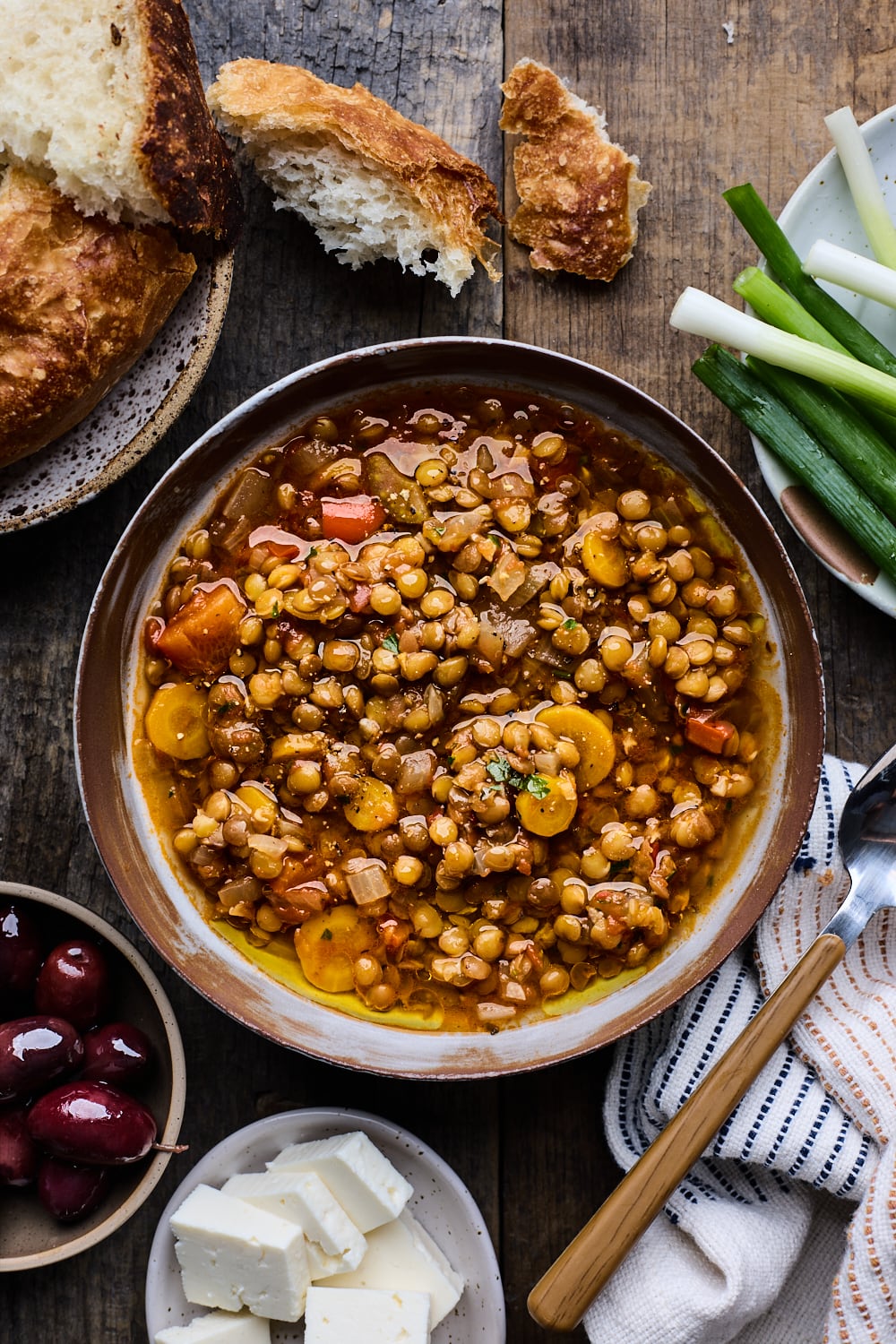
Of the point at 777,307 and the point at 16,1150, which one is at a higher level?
the point at 777,307

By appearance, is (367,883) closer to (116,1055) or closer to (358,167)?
(116,1055)

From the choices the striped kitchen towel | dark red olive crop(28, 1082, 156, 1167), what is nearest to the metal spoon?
the striped kitchen towel

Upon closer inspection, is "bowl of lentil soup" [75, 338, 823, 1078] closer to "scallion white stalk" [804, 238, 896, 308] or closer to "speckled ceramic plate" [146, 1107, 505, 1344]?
"speckled ceramic plate" [146, 1107, 505, 1344]

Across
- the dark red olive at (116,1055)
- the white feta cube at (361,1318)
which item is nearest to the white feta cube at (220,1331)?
the white feta cube at (361,1318)

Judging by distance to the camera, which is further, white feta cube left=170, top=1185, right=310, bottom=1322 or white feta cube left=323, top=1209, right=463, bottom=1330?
white feta cube left=323, top=1209, right=463, bottom=1330

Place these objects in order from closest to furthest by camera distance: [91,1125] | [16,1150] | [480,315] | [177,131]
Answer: [177,131]
[91,1125]
[16,1150]
[480,315]

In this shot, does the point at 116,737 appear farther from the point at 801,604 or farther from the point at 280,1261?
the point at 801,604

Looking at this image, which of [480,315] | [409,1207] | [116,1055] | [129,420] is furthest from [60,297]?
[409,1207]

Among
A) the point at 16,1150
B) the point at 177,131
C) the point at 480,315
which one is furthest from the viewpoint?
the point at 480,315
